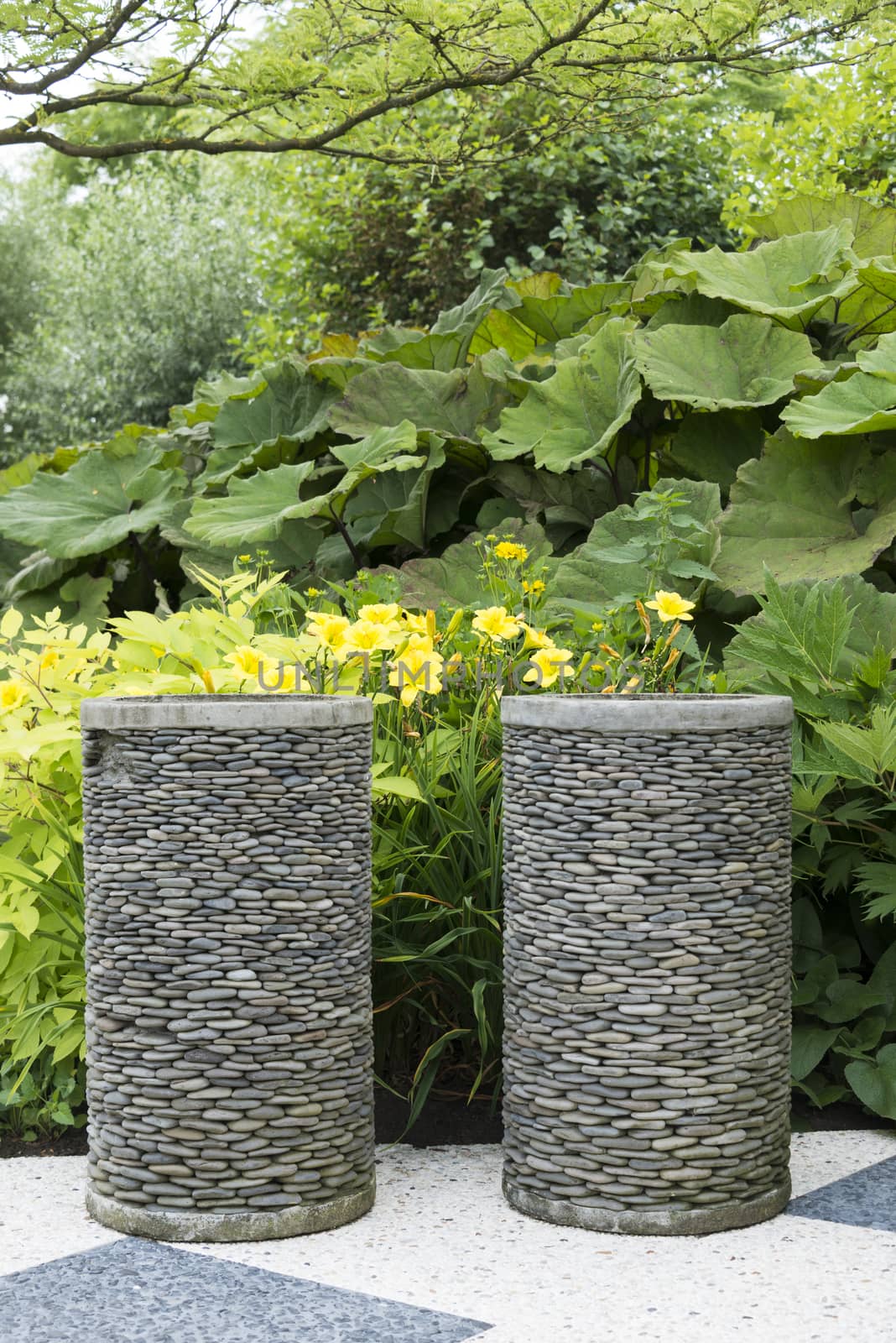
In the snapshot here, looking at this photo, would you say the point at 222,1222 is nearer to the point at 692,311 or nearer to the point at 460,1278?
the point at 460,1278

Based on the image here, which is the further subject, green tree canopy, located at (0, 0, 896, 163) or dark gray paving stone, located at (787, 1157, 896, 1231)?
green tree canopy, located at (0, 0, 896, 163)

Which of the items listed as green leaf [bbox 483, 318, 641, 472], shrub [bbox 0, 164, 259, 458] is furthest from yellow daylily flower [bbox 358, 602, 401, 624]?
shrub [bbox 0, 164, 259, 458]

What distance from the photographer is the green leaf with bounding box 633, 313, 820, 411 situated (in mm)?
3502

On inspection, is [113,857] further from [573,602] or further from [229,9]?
[229,9]

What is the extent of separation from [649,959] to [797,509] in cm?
164

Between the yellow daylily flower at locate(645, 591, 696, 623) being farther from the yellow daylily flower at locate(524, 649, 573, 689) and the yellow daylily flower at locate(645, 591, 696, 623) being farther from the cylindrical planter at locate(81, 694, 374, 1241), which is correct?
the cylindrical planter at locate(81, 694, 374, 1241)

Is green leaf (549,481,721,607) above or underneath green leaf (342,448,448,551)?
underneath

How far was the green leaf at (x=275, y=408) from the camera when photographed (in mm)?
4645

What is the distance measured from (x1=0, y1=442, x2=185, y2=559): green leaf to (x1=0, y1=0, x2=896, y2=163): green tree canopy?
1.16 meters

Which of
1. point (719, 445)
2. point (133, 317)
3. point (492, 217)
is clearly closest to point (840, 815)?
point (719, 445)

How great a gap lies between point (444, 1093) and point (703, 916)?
2.73 ft

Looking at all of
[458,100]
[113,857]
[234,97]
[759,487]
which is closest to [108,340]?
[458,100]

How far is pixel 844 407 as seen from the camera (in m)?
3.12

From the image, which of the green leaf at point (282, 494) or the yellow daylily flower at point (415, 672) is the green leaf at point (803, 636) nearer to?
the yellow daylily flower at point (415, 672)
